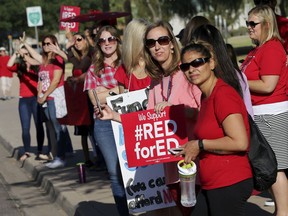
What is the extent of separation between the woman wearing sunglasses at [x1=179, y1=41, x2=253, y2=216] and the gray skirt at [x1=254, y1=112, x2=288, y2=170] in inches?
66.9

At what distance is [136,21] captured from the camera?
6160 millimetres

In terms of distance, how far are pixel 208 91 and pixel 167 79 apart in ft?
3.00

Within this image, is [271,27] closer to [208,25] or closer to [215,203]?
[208,25]

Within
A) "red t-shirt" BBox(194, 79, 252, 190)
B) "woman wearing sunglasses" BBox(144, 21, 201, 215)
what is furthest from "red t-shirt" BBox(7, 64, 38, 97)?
"red t-shirt" BBox(194, 79, 252, 190)

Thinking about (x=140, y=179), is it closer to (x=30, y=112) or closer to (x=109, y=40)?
(x=109, y=40)

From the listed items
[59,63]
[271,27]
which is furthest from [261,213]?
[59,63]

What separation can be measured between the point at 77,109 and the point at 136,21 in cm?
429

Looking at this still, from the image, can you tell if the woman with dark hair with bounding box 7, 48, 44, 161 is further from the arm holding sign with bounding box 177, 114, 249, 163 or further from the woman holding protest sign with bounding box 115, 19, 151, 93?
the arm holding sign with bounding box 177, 114, 249, 163

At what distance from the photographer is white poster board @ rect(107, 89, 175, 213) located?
19.2 ft

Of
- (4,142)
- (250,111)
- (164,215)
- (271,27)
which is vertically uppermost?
(271,27)

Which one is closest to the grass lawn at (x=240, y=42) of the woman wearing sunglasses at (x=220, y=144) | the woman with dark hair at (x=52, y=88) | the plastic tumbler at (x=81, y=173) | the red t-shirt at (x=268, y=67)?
the woman with dark hair at (x=52, y=88)

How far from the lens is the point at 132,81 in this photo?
617 cm

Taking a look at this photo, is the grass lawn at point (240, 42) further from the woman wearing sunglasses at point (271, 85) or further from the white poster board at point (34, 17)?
the woman wearing sunglasses at point (271, 85)

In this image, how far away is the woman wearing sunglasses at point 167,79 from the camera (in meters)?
5.39
